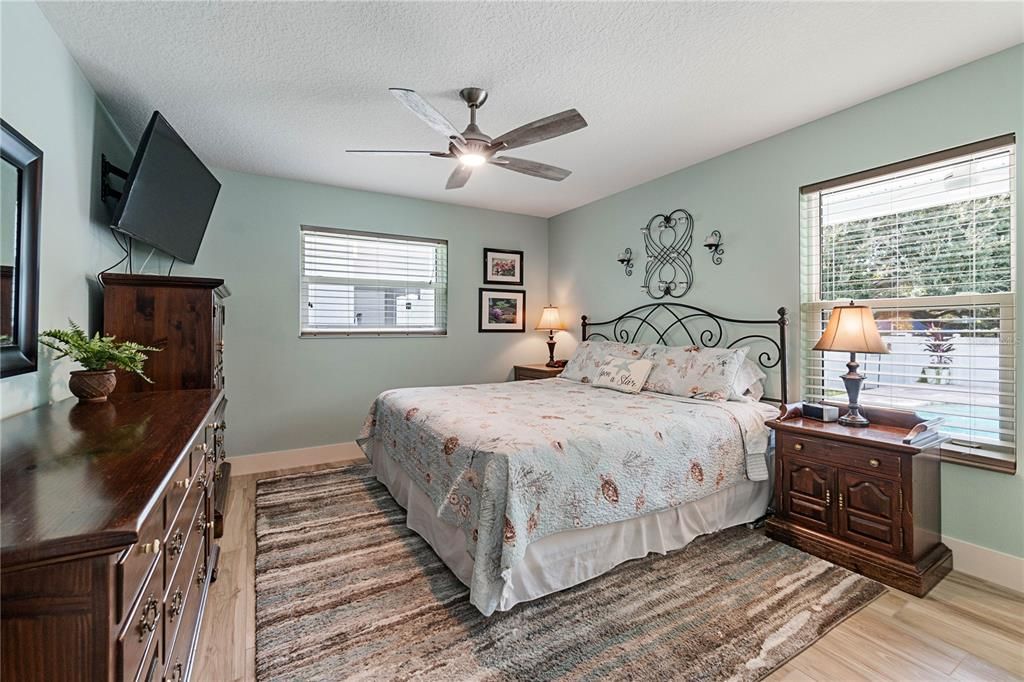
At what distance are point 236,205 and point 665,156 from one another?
3.47m

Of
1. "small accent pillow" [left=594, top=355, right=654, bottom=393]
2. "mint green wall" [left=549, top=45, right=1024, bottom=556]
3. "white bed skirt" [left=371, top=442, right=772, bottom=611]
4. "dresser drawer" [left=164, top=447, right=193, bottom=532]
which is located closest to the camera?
"dresser drawer" [left=164, top=447, right=193, bottom=532]

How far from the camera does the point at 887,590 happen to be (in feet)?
7.04

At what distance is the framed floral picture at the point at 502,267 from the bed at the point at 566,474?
2.04 meters

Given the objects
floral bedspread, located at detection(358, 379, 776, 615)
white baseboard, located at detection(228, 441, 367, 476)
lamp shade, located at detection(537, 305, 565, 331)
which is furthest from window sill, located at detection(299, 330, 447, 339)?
floral bedspread, located at detection(358, 379, 776, 615)

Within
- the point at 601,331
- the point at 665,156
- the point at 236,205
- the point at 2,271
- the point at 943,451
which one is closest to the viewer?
the point at 2,271

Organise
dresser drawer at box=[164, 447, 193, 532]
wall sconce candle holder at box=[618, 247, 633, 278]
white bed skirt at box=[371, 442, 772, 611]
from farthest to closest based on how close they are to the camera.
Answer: wall sconce candle holder at box=[618, 247, 633, 278], white bed skirt at box=[371, 442, 772, 611], dresser drawer at box=[164, 447, 193, 532]

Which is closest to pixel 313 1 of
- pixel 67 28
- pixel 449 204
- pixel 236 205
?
pixel 67 28

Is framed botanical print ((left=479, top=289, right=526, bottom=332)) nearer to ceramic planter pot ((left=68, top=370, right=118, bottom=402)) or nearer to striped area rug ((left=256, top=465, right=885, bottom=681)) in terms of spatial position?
striped area rug ((left=256, top=465, right=885, bottom=681))

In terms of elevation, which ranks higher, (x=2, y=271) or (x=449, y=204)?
(x=449, y=204)

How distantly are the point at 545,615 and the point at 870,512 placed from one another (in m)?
1.68

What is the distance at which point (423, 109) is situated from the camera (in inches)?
83.9

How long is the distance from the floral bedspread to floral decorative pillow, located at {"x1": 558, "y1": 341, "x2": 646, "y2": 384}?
2.30ft

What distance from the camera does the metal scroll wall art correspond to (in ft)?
12.6

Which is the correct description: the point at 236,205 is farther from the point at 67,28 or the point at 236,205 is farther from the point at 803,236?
the point at 803,236
